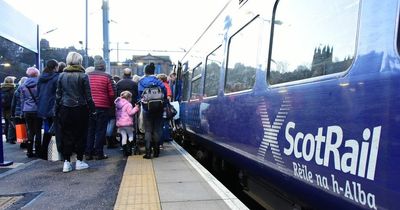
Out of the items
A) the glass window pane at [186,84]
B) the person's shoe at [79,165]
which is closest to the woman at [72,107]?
the person's shoe at [79,165]

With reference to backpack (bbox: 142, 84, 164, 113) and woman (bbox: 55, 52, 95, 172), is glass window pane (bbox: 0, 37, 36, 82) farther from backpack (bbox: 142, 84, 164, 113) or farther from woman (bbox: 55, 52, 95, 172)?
woman (bbox: 55, 52, 95, 172)

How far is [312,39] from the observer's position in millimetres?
3287

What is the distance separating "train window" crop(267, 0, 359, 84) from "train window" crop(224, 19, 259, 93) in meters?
0.54

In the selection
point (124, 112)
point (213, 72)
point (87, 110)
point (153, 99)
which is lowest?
point (124, 112)

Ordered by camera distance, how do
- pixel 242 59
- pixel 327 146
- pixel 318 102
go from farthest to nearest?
pixel 242 59 < pixel 318 102 < pixel 327 146

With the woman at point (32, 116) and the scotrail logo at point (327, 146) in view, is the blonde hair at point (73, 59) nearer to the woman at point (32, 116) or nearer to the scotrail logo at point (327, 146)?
the woman at point (32, 116)

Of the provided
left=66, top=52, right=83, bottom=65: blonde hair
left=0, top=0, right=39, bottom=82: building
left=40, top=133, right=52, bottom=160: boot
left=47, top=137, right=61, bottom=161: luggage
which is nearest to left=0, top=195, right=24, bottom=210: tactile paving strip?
left=47, top=137, right=61, bottom=161: luggage

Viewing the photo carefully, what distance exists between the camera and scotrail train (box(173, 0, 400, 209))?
2.30 m

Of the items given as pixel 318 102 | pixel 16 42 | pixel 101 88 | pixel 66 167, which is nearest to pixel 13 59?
pixel 16 42

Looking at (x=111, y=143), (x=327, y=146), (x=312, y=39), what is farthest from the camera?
(x=111, y=143)

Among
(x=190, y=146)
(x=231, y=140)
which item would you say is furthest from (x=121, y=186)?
(x=190, y=146)

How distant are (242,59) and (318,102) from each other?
2.24m

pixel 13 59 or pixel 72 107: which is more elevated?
pixel 13 59

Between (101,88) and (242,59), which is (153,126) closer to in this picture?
(101,88)
